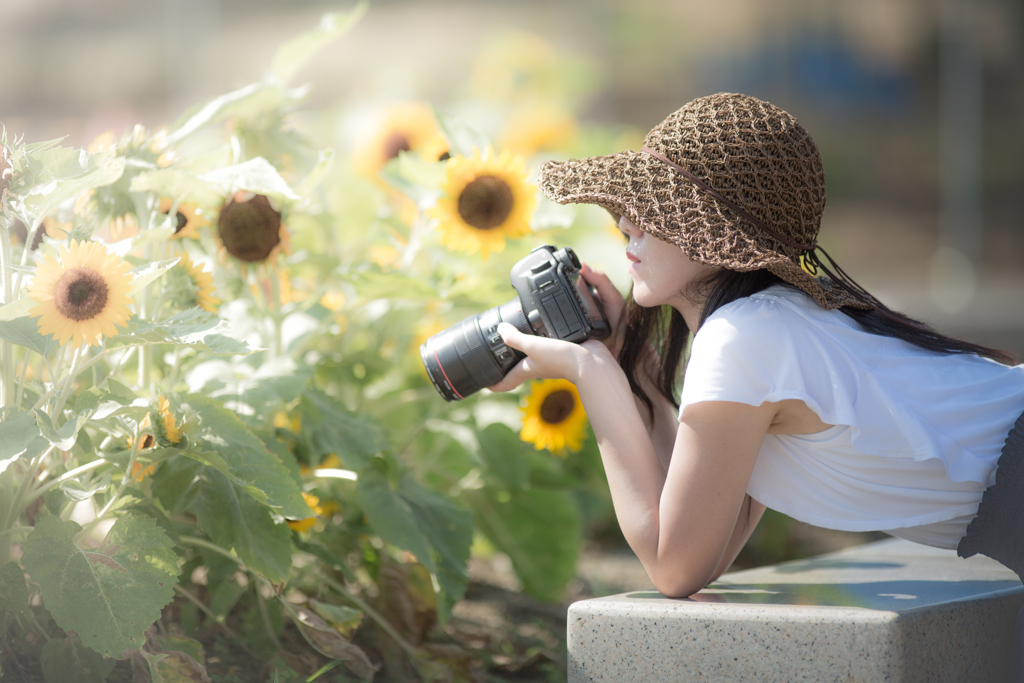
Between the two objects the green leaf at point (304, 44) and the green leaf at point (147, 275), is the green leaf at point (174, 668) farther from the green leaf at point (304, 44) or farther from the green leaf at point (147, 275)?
the green leaf at point (304, 44)

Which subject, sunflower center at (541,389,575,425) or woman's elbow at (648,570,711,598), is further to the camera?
sunflower center at (541,389,575,425)

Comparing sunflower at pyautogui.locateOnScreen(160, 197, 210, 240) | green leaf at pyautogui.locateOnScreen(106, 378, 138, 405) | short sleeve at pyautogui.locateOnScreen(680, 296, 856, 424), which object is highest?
sunflower at pyautogui.locateOnScreen(160, 197, 210, 240)

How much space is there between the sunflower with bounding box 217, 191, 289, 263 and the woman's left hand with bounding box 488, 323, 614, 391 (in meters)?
0.42

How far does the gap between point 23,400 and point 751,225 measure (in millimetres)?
893

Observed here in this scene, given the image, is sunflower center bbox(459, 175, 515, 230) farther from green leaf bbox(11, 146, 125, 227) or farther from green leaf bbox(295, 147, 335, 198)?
green leaf bbox(11, 146, 125, 227)

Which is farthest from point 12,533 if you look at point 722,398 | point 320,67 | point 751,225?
point 320,67

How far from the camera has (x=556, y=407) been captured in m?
1.50

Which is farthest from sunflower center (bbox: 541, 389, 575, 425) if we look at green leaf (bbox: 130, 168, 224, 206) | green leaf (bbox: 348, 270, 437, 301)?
green leaf (bbox: 130, 168, 224, 206)

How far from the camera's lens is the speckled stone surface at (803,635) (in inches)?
37.4

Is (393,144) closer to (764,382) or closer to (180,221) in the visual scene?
(180,221)

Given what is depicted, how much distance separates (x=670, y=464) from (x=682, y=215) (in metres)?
0.29

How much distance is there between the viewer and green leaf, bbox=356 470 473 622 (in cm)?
134

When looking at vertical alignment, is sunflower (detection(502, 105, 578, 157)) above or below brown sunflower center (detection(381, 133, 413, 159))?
below

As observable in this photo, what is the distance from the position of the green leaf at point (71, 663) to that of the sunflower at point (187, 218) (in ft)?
1.94
